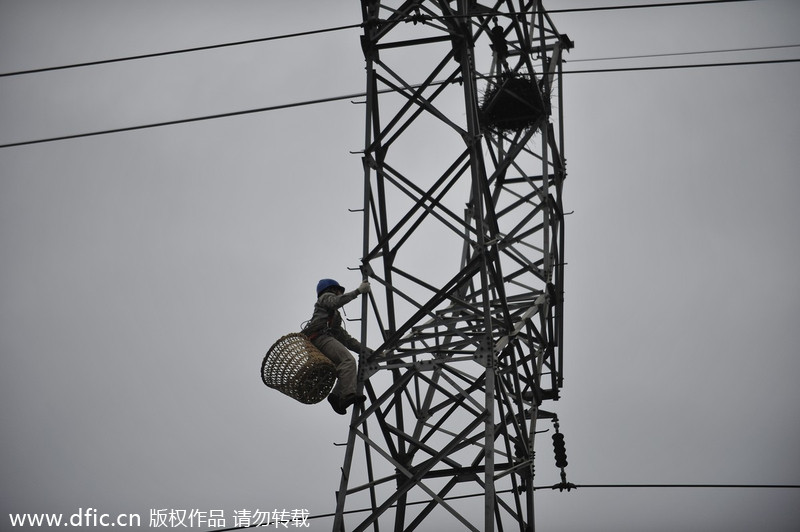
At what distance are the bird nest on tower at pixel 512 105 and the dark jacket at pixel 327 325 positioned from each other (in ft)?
13.2

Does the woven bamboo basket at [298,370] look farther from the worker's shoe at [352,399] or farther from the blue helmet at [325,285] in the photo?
the blue helmet at [325,285]

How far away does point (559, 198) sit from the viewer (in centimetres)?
1439

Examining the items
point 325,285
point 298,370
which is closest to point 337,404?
point 298,370

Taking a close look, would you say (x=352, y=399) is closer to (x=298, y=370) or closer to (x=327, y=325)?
(x=298, y=370)

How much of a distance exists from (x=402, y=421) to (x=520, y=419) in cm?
139

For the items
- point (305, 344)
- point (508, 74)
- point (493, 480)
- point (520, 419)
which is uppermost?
point (508, 74)

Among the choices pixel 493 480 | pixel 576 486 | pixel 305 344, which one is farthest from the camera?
pixel 576 486

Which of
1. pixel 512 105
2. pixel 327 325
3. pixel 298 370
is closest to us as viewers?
pixel 298 370

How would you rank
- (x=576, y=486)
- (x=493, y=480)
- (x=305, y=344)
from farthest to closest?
(x=576, y=486)
(x=305, y=344)
(x=493, y=480)

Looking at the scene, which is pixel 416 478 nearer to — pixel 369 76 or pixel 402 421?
pixel 402 421

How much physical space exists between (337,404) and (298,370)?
23.2 inches

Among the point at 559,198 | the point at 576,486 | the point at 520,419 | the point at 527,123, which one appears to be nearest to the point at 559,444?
the point at 576,486

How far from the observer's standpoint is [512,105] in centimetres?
1395

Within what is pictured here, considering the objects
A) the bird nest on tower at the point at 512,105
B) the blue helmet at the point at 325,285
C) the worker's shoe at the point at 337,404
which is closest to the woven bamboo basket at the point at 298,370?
the worker's shoe at the point at 337,404
